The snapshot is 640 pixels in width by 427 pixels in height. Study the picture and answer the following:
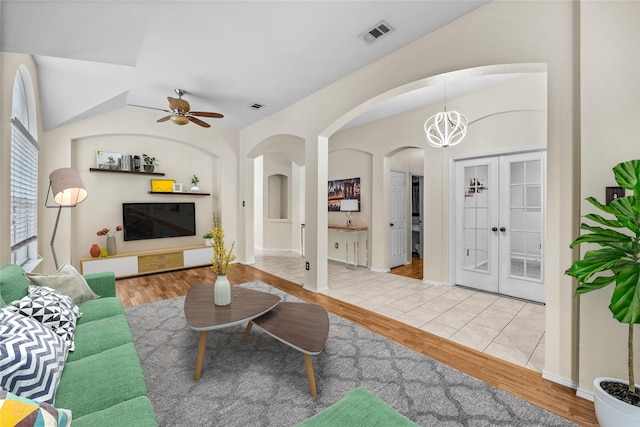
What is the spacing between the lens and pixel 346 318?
3.08m

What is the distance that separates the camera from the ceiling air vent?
2.53 m

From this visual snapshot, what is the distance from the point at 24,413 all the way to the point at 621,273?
2.55m

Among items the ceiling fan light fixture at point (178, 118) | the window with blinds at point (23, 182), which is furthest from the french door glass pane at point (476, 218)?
the window with blinds at point (23, 182)

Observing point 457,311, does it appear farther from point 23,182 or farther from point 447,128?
point 23,182

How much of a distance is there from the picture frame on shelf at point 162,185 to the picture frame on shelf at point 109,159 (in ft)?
1.74

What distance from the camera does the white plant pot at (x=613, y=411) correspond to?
1.36 m

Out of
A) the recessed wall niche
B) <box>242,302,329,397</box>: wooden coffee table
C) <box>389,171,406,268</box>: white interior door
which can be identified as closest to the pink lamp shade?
<box>242,302,329,397</box>: wooden coffee table

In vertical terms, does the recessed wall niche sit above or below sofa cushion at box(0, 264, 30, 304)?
above

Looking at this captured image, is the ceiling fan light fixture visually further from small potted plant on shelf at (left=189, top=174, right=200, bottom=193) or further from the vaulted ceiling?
small potted plant on shelf at (left=189, top=174, right=200, bottom=193)

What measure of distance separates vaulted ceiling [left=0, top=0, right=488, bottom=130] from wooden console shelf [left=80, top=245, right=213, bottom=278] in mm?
2238

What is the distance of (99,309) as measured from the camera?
7.48ft

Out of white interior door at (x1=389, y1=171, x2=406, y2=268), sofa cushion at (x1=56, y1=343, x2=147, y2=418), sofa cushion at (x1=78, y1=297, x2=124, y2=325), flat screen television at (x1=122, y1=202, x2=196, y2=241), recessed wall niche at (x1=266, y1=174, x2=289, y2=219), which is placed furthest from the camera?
recessed wall niche at (x1=266, y1=174, x2=289, y2=219)

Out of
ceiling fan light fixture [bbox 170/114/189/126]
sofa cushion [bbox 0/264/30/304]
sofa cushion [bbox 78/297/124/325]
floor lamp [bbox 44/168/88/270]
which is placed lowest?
sofa cushion [bbox 78/297/124/325]

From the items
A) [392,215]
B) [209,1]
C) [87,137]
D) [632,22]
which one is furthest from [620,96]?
[87,137]
